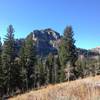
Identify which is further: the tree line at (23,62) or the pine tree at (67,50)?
the pine tree at (67,50)

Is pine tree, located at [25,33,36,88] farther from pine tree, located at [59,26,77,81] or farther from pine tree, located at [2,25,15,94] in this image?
pine tree, located at [59,26,77,81]

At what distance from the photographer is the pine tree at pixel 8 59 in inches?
2047

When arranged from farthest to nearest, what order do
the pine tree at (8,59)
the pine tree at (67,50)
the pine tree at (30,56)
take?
the pine tree at (30,56) → the pine tree at (67,50) → the pine tree at (8,59)

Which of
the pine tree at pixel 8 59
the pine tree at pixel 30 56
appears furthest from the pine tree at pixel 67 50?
the pine tree at pixel 8 59

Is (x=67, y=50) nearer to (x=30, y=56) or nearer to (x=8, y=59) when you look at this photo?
(x=30, y=56)

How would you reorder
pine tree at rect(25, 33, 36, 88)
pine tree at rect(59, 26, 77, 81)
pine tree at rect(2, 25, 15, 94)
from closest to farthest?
1. pine tree at rect(2, 25, 15, 94)
2. pine tree at rect(59, 26, 77, 81)
3. pine tree at rect(25, 33, 36, 88)

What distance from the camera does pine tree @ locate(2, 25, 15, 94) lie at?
5200 cm

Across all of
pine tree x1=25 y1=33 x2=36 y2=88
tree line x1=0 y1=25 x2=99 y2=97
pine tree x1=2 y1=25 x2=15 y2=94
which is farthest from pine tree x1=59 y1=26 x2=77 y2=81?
pine tree x1=2 y1=25 x2=15 y2=94

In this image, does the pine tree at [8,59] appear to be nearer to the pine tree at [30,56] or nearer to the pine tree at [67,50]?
the pine tree at [30,56]

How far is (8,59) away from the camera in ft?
174

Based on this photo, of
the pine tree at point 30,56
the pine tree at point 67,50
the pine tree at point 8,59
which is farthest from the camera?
the pine tree at point 30,56

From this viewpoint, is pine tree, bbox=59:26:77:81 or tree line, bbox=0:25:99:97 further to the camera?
pine tree, bbox=59:26:77:81

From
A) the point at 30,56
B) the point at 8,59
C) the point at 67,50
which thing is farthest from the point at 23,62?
the point at 67,50

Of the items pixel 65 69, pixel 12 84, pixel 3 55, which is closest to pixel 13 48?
pixel 3 55
